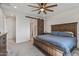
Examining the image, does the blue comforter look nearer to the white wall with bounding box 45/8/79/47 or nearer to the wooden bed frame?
the wooden bed frame

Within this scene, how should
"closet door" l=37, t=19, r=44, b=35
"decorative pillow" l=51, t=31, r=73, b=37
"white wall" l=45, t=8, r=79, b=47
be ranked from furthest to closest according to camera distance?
"closet door" l=37, t=19, r=44, b=35 → "decorative pillow" l=51, t=31, r=73, b=37 → "white wall" l=45, t=8, r=79, b=47

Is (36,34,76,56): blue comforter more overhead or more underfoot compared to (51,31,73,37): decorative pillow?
more underfoot

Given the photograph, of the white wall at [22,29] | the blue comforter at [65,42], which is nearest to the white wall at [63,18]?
the blue comforter at [65,42]

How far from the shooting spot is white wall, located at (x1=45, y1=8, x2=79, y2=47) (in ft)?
4.72

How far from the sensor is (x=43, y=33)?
179cm

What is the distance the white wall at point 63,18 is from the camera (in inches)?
56.7

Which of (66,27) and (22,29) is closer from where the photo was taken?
(66,27)

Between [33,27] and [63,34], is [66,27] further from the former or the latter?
[33,27]

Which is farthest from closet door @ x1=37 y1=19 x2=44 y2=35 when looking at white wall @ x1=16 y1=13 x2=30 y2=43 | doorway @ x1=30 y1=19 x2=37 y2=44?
white wall @ x1=16 y1=13 x2=30 y2=43

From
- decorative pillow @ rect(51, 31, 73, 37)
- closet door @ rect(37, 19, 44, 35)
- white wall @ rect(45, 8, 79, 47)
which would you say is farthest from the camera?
closet door @ rect(37, 19, 44, 35)

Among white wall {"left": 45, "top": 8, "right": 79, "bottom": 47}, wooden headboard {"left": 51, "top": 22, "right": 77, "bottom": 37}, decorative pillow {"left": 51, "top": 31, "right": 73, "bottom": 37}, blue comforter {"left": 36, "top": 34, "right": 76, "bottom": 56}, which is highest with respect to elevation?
white wall {"left": 45, "top": 8, "right": 79, "bottom": 47}

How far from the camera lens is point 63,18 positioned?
1.63m

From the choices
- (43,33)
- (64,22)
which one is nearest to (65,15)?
(64,22)

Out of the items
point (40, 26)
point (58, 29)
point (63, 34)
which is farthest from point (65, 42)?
point (40, 26)
